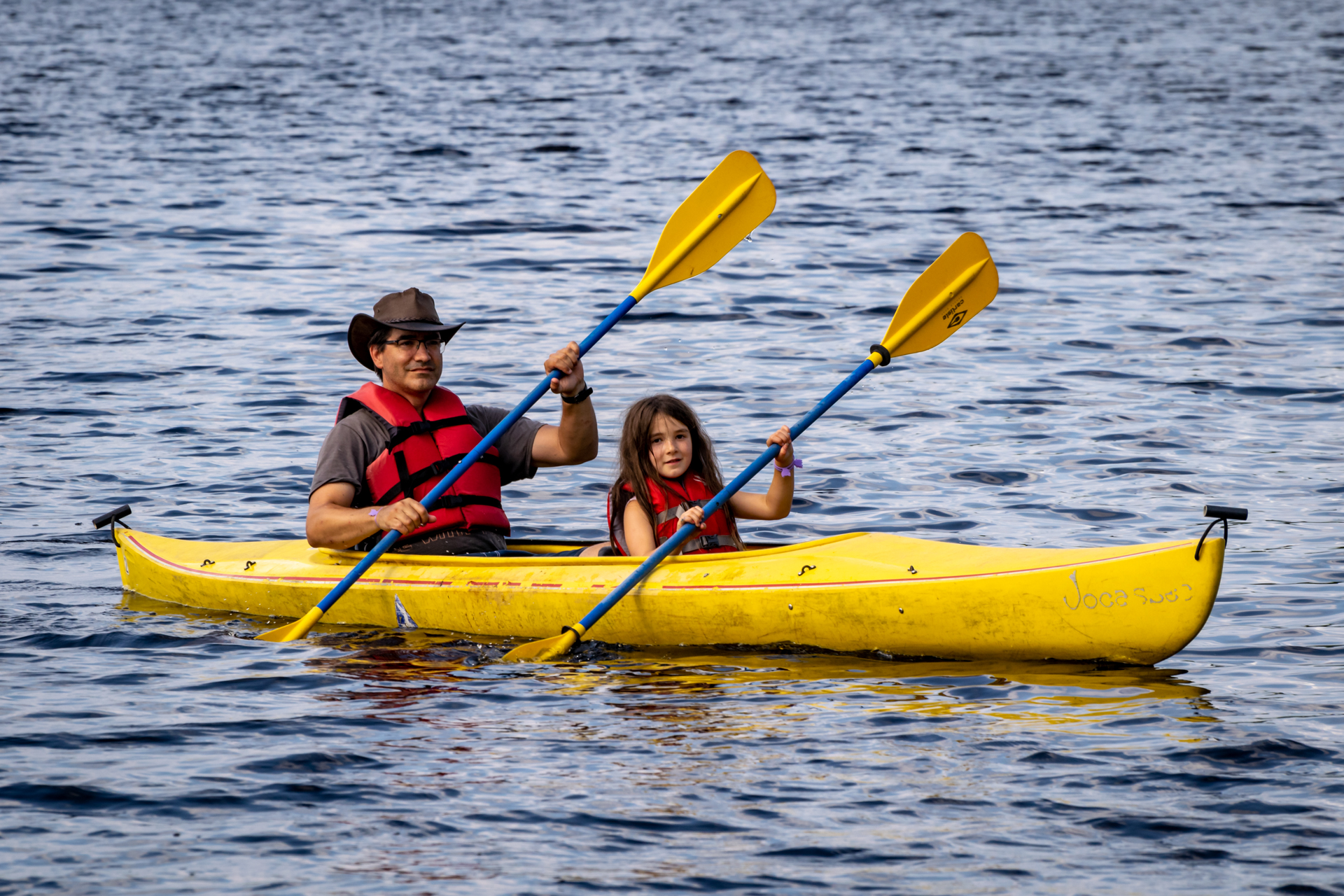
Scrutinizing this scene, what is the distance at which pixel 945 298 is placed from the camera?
6.43 meters

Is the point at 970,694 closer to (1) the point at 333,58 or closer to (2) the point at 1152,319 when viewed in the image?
(2) the point at 1152,319

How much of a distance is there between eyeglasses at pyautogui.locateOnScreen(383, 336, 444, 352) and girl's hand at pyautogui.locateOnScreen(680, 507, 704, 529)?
113cm

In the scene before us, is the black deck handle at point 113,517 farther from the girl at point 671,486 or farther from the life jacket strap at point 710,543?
the life jacket strap at point 710,543

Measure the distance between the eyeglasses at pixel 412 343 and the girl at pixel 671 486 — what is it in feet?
2.49

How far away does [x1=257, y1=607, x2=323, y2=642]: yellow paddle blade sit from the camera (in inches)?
232

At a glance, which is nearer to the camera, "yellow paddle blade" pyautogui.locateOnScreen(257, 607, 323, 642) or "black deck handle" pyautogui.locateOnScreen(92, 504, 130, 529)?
"yellow paddle blade" pyautogui.locateOnScreen(257, 607, 323, 642)

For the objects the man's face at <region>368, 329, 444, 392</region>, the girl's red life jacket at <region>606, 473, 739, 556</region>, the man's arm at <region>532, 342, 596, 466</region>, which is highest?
the man's face at <region>368, 329, 444, 392</region>

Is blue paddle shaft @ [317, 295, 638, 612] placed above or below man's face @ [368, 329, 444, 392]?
below

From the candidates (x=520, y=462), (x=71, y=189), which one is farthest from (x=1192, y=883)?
(x=71, y=189)

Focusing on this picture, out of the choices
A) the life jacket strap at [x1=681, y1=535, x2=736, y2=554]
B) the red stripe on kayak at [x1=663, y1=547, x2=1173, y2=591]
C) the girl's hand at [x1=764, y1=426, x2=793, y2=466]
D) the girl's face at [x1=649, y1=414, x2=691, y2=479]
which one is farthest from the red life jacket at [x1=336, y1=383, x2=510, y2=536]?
the girl's hand at [x1=764, y1=426, x2=793, y2=466]

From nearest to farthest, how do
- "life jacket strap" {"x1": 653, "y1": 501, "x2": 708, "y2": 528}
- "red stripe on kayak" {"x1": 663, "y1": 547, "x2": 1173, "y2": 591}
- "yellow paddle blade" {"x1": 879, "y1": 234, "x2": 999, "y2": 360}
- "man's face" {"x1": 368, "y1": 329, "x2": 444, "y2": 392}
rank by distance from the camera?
"red stripe on kayak" {"x1": 663, "y1": 547, "x2": 1173, "y2": 591} → "life jacket strap" {"x1": 653, "y1": 501, "x2": 708, "y2": 528} → "man's face" {"x1": 368, "y1": 329, "x2": 444, "y2": 392} → "yellow paddle blade" {"x1": 879, "y1": 234, "x2": 999, "y2": 360}

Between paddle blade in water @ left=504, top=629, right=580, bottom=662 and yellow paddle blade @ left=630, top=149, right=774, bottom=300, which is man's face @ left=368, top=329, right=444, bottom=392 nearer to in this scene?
paddle blade in water @ left=504, top=629, right=580, bottom=662

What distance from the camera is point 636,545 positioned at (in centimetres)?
586

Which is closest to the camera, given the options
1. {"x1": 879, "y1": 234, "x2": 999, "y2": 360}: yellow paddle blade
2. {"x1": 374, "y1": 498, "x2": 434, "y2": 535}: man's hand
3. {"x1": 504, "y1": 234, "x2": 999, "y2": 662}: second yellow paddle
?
{"x1": 374, "y1": 498, "x2": 434, "y2": 535}: man's hand
